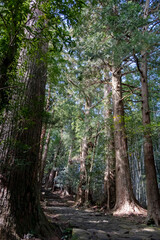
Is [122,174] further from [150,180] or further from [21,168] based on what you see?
[21,168]

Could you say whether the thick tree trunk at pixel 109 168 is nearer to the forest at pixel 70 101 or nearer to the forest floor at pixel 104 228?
the forest at pixel 70 101

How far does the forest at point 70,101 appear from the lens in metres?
1.75

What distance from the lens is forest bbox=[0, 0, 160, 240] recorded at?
175 centimetres

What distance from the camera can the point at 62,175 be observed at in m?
17.0

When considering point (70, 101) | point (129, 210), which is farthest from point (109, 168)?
point (70, 101)

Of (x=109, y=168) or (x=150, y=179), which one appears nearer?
(x=150, y=179)

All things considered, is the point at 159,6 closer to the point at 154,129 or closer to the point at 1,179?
the point at 154,129

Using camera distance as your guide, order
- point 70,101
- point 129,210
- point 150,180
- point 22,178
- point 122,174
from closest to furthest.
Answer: point 22,178 < point 150,180 < point 129,210 < point 122,174 < point 70,101

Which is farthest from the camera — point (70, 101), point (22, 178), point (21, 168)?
point (70, 101)

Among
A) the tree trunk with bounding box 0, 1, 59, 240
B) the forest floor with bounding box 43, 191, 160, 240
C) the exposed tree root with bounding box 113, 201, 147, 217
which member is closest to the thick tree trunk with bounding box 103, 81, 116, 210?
the exposed tree root with bounding box 113, 201, 147, 217

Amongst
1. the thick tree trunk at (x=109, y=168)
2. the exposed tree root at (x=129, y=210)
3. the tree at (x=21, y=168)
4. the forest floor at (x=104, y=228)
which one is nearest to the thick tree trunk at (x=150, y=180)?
the forest floor at (x=104, y=228)

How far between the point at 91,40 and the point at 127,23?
197 cm

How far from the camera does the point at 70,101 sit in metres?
13.7

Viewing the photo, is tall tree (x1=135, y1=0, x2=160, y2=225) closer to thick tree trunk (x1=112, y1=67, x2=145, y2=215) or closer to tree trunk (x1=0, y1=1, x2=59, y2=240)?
thick tree trunk (x1=112, y1=67, x2=145, y2=215)
